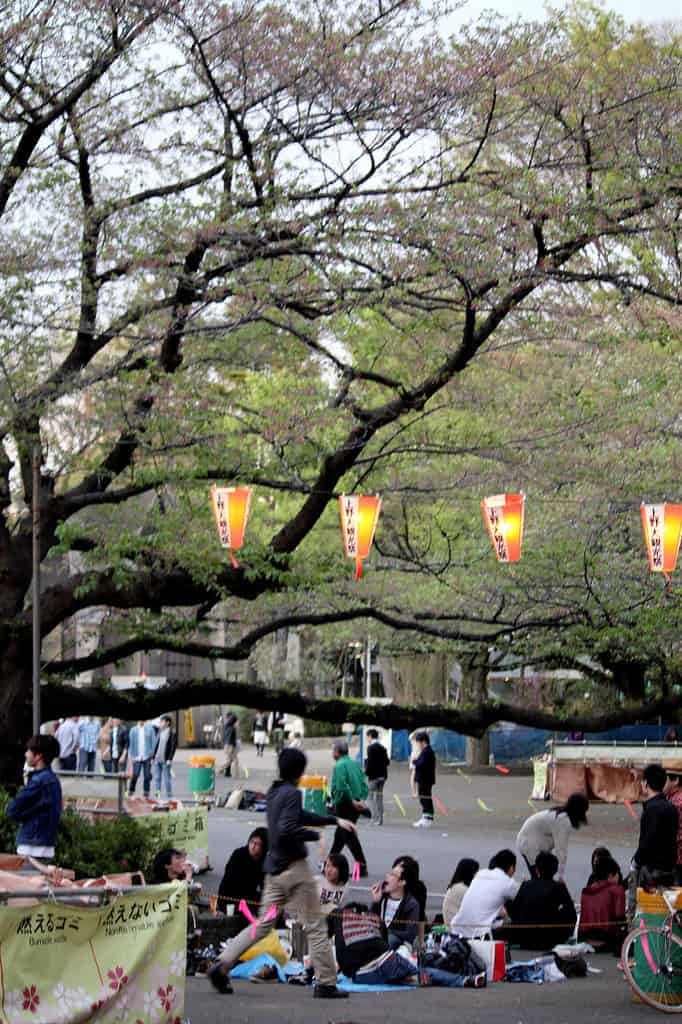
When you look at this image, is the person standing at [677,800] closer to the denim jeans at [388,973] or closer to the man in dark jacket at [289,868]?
the denim jeans at [388,973]

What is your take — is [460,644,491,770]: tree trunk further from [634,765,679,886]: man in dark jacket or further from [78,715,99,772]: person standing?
[634,765,679,886]: man in dark jacket

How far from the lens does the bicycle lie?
10117mm

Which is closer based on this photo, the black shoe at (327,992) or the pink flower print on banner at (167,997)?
the pink flower print on banner at (167,997)

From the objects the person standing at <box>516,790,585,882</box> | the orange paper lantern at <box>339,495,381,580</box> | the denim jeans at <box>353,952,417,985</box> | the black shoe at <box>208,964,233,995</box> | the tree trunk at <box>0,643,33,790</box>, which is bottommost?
the denim jeans at <box>353,952,417,985</box>

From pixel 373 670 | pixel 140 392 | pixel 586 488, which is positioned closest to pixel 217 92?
pixel 140 392

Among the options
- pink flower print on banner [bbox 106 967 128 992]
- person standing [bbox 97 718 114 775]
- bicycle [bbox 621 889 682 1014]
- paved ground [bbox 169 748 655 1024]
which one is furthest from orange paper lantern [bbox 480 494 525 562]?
person standing [bbox 97 718 114 775]

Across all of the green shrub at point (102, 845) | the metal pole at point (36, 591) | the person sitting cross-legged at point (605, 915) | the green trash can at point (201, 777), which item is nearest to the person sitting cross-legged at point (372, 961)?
the person sitting cross-legged at point (605, 915)

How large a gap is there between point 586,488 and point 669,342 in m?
2.40

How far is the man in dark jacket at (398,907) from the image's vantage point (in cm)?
1219

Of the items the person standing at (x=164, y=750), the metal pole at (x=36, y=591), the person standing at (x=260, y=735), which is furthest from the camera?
the person standing at (x=260, y=735)

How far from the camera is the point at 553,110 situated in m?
14.2

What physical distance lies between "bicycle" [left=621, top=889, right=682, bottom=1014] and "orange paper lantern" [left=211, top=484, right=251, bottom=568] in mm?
7032

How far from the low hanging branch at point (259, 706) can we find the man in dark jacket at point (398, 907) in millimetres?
4392

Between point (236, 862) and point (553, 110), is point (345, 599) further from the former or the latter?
point (553, 110)
